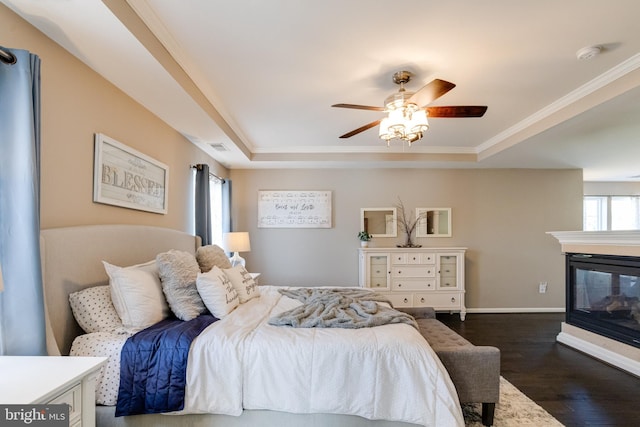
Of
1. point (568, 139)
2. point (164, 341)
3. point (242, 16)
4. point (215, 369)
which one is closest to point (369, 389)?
point (215, 369)

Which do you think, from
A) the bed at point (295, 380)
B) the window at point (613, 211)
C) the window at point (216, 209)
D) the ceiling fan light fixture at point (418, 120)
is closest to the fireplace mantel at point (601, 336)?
the ceiling fan light fixture at point (418, 120)

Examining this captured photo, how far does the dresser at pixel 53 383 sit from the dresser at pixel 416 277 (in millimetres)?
3849

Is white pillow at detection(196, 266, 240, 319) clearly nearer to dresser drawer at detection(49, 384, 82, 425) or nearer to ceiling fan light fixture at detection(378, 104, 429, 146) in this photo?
dresser drawer at detection(49, 384, 82, 425)

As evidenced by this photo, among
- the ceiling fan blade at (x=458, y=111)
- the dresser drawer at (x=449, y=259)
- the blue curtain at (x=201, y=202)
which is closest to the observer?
the ceiling fan blade at (x=458, y=111)

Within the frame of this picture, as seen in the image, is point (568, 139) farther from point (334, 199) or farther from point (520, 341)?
point (334, 199)

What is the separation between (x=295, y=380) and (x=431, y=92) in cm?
200

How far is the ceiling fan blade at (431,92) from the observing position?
81.1 inches

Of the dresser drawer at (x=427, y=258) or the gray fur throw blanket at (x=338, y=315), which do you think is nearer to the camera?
the gray fur throw blanket at (x=338, y=315)

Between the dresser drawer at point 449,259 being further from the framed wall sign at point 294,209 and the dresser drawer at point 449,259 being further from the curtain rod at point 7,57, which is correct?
the curtain rod at point 7,57

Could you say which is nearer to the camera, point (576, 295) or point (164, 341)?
point (164, 341)

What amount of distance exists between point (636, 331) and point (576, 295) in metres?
0.73

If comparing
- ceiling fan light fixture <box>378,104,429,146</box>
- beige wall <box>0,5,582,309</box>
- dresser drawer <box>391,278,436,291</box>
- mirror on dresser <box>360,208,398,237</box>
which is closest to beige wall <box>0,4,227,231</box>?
ceiling fan light fixture <box>378,104,429,146</box>

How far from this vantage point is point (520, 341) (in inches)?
148

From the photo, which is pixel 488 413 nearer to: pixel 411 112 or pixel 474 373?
pixel 474 373
